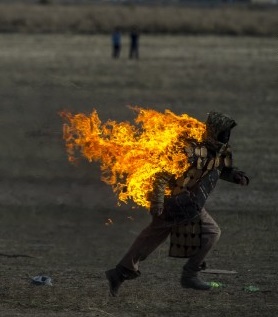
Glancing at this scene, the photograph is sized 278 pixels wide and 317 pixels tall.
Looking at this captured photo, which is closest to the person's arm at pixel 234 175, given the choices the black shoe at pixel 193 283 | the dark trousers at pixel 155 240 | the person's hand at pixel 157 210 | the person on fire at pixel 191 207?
the person on fire at pixel 191 207

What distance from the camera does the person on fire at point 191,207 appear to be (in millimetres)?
11805

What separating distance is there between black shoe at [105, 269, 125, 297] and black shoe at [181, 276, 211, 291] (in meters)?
0.65

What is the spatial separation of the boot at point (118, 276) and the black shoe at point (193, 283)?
520 mm

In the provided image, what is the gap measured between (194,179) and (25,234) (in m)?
5.44

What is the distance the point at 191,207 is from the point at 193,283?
2.84ft

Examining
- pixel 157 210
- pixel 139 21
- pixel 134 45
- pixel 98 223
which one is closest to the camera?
pixel 157 210

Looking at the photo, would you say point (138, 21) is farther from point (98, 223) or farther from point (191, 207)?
point (191, 207)

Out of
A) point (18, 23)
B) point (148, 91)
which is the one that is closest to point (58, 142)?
point (148, 91)

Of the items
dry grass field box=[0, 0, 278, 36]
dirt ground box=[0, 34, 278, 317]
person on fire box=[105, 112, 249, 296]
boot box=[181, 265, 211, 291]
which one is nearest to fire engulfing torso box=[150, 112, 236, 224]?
person on fire box=[105, 112, 249, 296]

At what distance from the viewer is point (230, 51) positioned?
67750 mm

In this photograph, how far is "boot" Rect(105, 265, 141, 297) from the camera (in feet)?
40.1

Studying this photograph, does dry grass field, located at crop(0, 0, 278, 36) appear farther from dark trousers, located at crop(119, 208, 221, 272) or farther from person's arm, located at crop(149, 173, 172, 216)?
person's arm, located at crop(149, 173, 172, 216)

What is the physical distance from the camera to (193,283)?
12.4 meters

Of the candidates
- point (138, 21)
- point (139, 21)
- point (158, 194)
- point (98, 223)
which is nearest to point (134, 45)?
point (138, 21)
